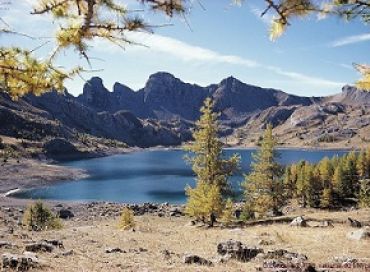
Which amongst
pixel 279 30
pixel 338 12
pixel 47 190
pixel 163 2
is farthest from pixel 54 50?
pixel 47 190

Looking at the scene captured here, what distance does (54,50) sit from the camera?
9.06m

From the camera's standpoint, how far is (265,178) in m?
49.1

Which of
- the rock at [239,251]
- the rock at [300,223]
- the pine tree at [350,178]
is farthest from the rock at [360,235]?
the pine tree at [350,178]

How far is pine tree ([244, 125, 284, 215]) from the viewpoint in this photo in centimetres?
4900

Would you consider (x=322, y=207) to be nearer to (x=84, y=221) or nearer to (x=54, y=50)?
(x=84, y=221)

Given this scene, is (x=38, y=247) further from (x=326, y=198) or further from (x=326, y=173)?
(x=326, y=173)

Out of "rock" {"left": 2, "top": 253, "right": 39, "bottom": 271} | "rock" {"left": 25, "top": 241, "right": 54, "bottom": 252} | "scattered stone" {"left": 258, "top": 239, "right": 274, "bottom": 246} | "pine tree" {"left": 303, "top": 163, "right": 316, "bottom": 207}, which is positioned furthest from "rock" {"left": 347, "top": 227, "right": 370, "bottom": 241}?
"pine tree" {"left": 303, "top": 163, "right": 316, "bottom": 207}

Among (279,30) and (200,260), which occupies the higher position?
(279,30)

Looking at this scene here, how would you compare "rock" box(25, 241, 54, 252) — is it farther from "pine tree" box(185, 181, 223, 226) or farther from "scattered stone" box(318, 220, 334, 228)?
"scattered stone" box(318, 220, 334, 228)

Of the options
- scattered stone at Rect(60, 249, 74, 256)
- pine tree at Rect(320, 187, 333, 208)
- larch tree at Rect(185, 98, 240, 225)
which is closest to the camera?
scattered stone at Rect(60, 249, 74, 256)

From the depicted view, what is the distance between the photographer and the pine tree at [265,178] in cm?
4900

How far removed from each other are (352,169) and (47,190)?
7740 centimetres

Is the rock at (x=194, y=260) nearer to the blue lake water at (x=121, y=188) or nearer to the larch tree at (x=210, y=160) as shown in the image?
the larch tree at (x=210, y=160)

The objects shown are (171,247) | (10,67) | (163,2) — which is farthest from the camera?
(171,247)
